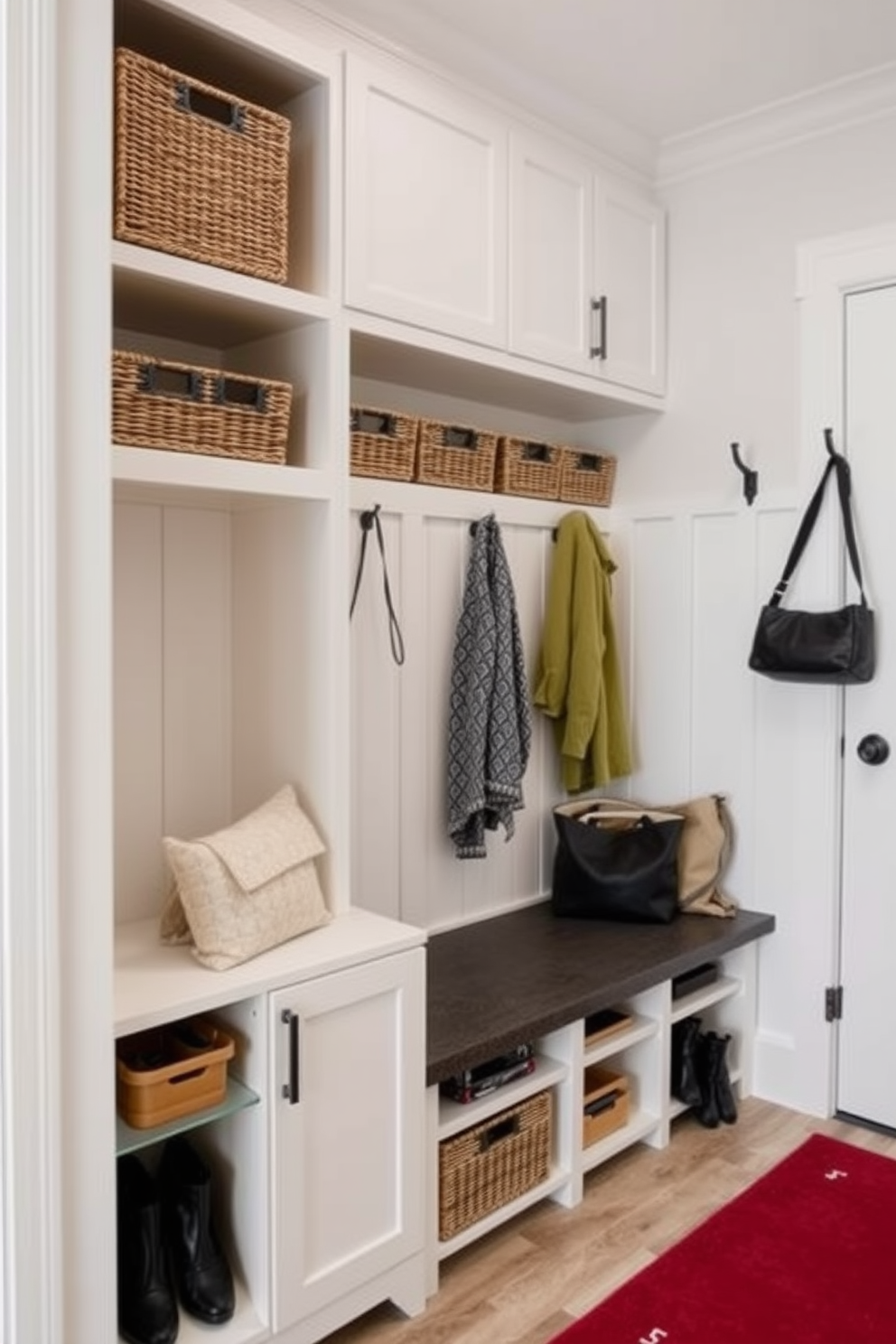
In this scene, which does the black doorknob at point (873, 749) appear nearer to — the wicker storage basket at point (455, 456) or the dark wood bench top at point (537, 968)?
the dark wood bench top at point (537, 968)

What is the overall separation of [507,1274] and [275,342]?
6.41 feet

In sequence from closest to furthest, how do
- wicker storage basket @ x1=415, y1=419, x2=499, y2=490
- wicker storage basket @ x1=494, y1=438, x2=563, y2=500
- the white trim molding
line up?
1. the white trim molding
2. wicker storage basket @ x1=415, y1=419, x2=499, y2=490
3. wicker storage basket @ x1=494, y1=438, x2=563, y2=500

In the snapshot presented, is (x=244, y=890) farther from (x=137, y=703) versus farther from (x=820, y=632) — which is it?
(x=820, y=632)

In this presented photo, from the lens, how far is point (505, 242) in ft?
8.14

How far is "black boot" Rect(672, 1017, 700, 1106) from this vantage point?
107 inches

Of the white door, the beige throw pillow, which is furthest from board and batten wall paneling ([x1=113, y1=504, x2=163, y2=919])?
the white door

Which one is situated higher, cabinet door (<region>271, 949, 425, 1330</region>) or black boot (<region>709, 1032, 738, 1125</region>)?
cabinet door (<region>271, 949, 425, 1330</region>)

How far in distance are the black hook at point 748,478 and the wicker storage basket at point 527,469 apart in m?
0.48

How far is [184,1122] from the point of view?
166 centimetres

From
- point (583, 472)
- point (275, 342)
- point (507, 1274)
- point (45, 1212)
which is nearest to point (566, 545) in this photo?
point (583, 472)

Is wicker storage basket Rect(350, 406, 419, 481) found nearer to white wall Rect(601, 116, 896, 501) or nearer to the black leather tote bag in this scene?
white wall Rect(601, 116, 896, 501)

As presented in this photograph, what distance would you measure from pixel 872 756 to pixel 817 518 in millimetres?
625

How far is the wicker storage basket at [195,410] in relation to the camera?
1.77 metres

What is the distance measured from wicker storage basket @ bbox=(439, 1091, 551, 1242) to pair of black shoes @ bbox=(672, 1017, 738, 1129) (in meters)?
0.55
